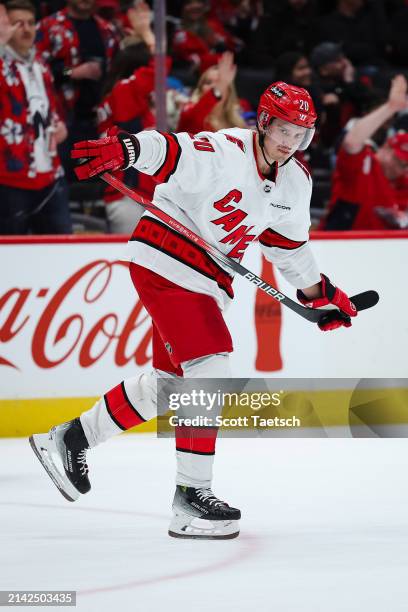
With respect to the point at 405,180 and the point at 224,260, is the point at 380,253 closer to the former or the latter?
the point at 405,180

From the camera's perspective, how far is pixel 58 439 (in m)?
3.96

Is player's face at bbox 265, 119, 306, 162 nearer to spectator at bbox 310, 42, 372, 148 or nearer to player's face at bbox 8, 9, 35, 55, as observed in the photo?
player's face at bbox 8, 9, 35, 55

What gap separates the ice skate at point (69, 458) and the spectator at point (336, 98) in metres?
3.51

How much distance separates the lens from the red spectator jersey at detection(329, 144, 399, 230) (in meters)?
6.32

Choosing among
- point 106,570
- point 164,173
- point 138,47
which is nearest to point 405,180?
point 138,47

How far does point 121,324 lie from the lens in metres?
5.54

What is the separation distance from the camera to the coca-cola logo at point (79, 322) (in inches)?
214

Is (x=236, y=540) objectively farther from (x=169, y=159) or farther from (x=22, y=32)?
(x=22, y=32)

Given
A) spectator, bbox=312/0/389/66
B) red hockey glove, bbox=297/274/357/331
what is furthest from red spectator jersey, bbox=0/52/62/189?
spectator, bbox=312/0/389/66

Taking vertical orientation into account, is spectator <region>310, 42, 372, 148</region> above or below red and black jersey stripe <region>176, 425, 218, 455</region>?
above

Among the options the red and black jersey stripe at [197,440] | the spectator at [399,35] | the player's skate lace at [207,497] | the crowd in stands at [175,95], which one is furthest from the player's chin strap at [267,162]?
the spectator at [399,35]

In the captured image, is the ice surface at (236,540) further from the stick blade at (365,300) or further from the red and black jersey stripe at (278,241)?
the red and black jersey stripe at (278,241)

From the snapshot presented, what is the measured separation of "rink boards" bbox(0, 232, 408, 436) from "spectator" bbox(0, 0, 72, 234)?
1.07 ft

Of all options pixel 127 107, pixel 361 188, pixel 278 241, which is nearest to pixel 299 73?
pixel 361 188
